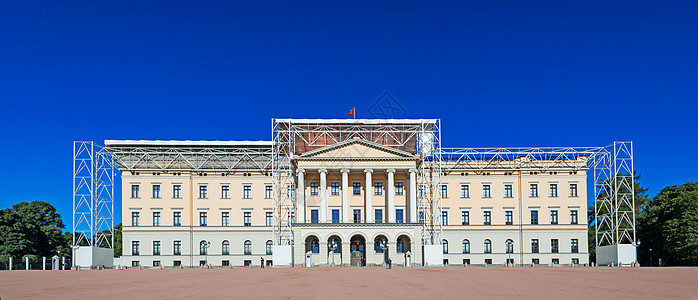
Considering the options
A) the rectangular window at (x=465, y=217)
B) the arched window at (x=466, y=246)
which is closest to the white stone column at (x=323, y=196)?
the rectangular window at (x=465, y=217)

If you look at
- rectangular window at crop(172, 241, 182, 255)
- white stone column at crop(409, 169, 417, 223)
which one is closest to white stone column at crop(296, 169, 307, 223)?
white stone column at crop(409, 169, 417, 223)

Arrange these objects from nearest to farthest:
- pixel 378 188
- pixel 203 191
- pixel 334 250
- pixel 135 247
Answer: pixel 334 250, pixel 135 247, pixel 378 188, pixel 203 191

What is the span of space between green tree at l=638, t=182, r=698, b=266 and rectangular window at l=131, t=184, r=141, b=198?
2012 inches

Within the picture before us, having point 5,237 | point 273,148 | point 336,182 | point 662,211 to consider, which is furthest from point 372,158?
point 5,237

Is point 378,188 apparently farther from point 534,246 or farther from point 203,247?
point 203,247

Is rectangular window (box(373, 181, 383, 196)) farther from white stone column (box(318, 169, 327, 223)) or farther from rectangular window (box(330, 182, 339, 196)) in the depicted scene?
white stone column (box(318, 169, 327, 223))

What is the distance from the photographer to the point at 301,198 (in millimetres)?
62031

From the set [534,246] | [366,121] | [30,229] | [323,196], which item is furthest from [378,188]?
[30,229]

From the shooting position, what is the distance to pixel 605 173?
60.6m

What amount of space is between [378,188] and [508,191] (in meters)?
13.3

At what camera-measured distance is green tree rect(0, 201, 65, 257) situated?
216 feet

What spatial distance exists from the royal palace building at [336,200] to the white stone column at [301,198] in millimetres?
120

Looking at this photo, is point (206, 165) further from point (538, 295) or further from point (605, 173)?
point (538, 295)

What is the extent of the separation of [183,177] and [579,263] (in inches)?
1596
